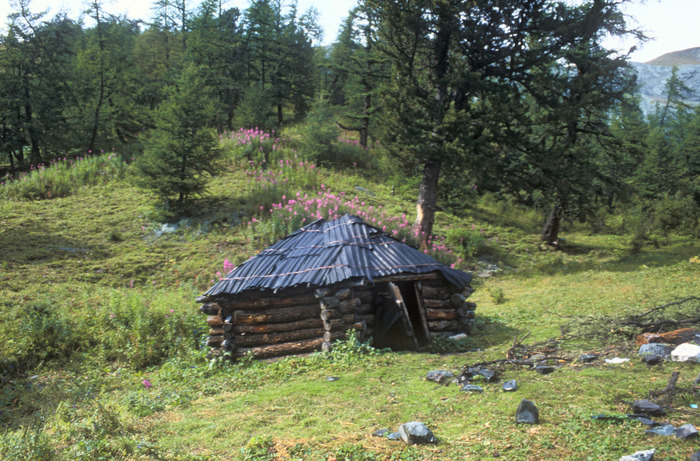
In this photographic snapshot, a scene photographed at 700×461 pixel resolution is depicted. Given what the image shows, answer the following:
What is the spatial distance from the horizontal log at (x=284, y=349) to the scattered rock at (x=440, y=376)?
7.59 feet

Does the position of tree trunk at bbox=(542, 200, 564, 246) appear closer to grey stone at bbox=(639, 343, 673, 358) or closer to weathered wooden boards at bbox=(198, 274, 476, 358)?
weathered wooden boards at bbox=(198, 274, 476, 358)

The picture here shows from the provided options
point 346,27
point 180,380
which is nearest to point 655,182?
point 346,27

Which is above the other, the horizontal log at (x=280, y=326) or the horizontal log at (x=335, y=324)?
the horizontal log at (x=335, y=324)

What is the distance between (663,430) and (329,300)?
476cm

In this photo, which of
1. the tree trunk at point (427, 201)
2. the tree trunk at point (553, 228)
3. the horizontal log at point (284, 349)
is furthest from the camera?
the tree trunk at point (553, 228)

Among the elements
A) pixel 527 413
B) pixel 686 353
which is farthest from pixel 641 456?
pixel 686 353

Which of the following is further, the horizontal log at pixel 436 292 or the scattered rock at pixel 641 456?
the horizontal log at pixel 436 292

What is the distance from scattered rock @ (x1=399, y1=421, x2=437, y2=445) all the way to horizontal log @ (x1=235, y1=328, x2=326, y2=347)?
3610 millimetres

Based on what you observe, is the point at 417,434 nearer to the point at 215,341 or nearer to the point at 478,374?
the point at 478,374

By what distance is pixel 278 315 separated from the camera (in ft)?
25.0

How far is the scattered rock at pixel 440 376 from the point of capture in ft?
18.3

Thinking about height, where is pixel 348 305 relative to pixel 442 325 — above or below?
above

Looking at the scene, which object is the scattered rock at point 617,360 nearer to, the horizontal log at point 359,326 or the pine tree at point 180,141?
the horizontal log at point 359,326

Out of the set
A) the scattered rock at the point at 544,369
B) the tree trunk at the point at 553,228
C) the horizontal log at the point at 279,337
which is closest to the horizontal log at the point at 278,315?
the horizontal log at the point at 279,337
